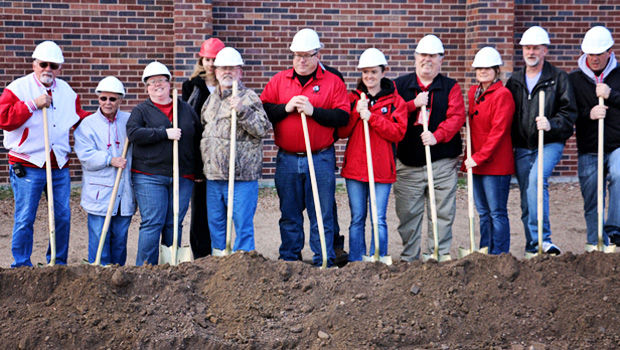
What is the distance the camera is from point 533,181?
690 cm

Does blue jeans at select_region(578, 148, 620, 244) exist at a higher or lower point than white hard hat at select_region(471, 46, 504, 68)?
lower

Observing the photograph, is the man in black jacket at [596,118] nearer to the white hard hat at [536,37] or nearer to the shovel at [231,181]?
the white hard hat at [536,37]

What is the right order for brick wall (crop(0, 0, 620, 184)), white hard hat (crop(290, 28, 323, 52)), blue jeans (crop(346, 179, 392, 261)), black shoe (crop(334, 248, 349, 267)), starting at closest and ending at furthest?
white hard hat (crop(290, 28, 323, 52))
blue jeans (crop(346, 179, 392, 261))
black shoe (crop(334, 248, 349, 267))
brick wall (crop(0, 0, 620, 184))

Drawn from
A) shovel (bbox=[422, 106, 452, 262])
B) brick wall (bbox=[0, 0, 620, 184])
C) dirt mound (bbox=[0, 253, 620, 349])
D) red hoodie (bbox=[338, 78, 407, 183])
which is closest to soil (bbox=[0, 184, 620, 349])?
dirt mound (bbox=[0, 253, 620, 349])

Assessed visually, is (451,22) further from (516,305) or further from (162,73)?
(516,305)

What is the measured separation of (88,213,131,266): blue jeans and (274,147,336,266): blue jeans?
137cm

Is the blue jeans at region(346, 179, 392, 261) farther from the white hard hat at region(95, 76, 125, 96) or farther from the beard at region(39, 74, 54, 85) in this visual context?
the beard at region(39, 74, 54, 85)

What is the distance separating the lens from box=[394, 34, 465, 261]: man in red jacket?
268 inches

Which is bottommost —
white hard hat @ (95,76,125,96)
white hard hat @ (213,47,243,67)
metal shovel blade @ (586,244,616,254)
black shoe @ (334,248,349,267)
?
black shoe @ (334,248,349,267)

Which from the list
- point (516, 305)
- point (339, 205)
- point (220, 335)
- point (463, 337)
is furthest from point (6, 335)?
point (339, 205)

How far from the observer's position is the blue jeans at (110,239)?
651cm

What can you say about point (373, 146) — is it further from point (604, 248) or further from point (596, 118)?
point (604, 248)

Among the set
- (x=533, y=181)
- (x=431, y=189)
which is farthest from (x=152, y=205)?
(x=533, y=181)

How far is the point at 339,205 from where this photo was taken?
991 centimetres
